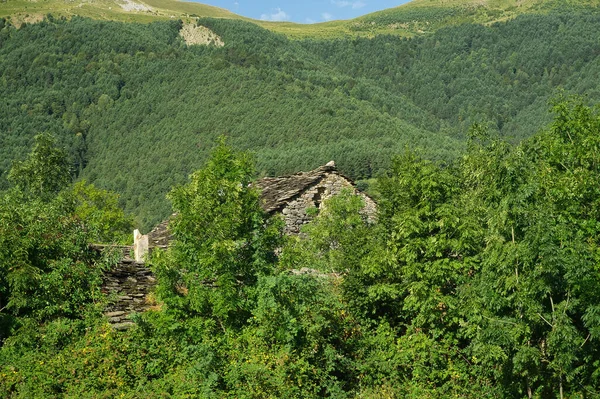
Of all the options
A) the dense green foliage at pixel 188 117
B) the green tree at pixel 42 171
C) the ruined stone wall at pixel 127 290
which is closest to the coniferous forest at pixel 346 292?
the ruined stone wall at pixel 127 290

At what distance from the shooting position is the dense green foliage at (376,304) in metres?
14.2

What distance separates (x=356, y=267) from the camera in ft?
59.8

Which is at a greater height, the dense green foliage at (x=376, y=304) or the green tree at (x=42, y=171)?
the dense green foliage at (x=376, y=304)

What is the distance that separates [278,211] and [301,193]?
1.22 m

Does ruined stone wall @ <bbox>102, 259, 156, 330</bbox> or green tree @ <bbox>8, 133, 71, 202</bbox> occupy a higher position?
ruined stone wall @ <bbox>102, 259, 156, 330</bbox>

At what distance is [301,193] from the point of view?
977 inches

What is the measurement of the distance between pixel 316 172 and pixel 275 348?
1137cm

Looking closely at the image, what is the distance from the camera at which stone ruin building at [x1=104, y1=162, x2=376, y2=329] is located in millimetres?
17984

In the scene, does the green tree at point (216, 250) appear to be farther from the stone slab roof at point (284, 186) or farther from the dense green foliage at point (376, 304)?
the stone slab roof at point (284, 186)

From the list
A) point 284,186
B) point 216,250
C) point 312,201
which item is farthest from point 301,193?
point 216,250

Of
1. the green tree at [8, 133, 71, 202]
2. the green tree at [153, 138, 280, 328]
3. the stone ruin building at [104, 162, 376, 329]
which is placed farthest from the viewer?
the green tree at [8, 133, 71, 202]

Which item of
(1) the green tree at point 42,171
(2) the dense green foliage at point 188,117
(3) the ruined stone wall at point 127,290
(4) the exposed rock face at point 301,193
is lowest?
(2) the dense green foliage at point 188,117

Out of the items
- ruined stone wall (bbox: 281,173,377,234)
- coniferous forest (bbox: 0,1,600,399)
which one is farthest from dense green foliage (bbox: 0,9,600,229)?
coniferous forest (bbox: 0,1,600,399)

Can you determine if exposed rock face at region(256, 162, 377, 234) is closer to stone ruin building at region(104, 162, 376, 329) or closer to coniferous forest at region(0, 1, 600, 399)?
stone ruin building at region(104, 162, 376, 329)
